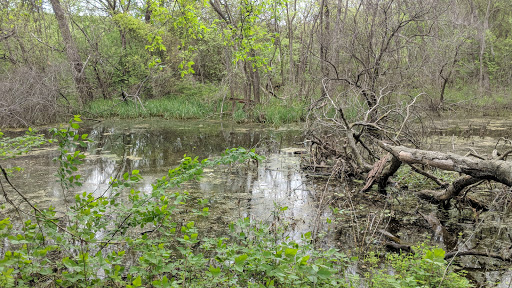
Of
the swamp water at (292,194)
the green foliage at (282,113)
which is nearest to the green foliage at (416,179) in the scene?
the swamp water at (292,194)

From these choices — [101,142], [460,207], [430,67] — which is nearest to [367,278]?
[460,207]

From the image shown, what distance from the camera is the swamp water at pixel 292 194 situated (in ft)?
13.0

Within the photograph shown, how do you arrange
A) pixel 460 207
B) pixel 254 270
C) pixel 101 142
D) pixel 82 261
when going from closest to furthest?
1. pixel 82 261
2. pixel 254 270
3. pixel 460 207
4. pixel 101 142

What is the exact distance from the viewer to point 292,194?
564 centimetres

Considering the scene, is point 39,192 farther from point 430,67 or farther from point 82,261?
point 430,67

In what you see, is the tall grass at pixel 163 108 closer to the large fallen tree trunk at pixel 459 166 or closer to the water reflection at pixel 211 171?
the water reflection at pixel 211 171

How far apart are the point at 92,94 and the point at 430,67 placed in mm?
14317

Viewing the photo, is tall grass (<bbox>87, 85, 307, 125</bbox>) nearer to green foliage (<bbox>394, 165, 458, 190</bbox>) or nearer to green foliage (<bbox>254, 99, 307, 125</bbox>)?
green foliage (<bbox>254, 99, 307, 125</bbox>)

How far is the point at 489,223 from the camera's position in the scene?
436 centimetres

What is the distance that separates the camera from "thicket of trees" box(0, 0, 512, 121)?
1102 centimetres

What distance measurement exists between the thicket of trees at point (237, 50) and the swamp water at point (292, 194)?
2.68 m

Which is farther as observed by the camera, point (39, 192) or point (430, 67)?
point (430, 67)

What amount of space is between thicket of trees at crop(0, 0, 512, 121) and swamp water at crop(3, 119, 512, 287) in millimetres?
2682

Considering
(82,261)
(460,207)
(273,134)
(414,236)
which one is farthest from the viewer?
(273,134)
